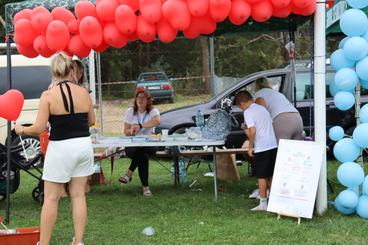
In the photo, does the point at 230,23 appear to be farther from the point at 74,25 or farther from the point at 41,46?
the point at 41,46

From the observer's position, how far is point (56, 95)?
4453 millimetres

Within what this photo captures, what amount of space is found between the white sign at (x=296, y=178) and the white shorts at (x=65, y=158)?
2.14m

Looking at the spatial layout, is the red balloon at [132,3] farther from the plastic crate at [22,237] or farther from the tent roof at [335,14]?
the plastic crate at [22,237]

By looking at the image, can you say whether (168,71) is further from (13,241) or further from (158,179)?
(13,241)

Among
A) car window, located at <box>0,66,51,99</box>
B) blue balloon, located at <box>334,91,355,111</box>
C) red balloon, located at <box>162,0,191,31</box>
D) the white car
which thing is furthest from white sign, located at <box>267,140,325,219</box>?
car window, located at <box>0,66,51,99</box>

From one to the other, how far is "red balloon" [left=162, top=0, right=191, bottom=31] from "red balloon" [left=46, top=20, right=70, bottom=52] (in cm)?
104

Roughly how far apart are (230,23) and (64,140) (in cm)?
312

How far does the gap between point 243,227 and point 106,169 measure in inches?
176

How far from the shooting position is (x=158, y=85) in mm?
16453

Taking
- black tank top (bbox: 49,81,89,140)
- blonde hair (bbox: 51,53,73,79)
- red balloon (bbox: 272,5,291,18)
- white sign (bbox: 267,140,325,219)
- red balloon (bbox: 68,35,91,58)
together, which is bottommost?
white sign (bbox: 267,140,325,219)

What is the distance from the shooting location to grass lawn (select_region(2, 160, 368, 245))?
5043 millimetres

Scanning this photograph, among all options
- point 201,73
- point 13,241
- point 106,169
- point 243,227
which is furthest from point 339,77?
point 201,73

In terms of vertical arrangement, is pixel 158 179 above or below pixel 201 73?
below

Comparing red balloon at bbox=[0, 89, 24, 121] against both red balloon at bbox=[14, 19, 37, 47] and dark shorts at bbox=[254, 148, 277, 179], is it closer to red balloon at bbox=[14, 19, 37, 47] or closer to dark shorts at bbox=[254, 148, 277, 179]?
red balloon at bbox=[14, 19, 37, 47]
